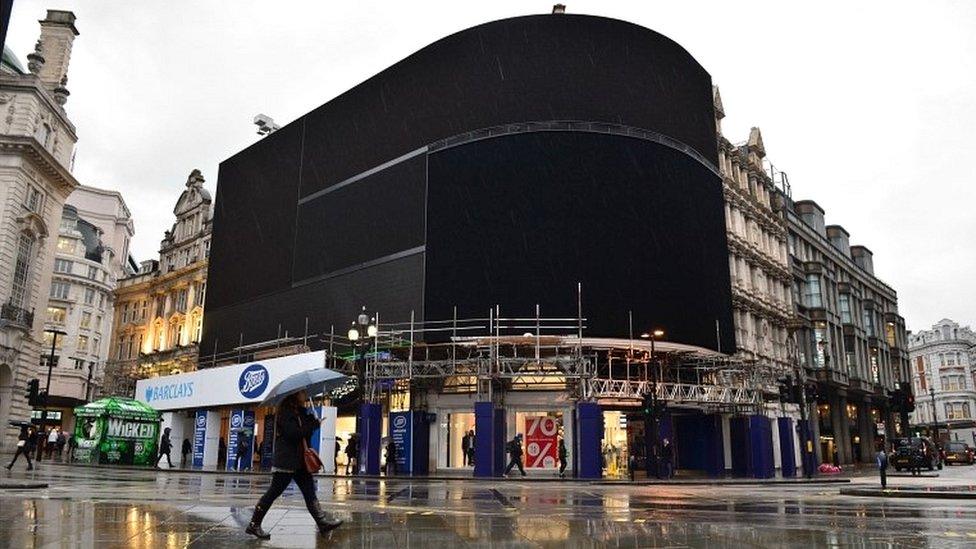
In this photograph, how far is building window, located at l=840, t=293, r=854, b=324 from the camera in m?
62.9

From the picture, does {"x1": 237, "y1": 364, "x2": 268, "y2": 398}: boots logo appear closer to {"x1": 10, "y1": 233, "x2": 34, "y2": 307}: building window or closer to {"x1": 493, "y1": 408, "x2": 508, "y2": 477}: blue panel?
{"x1": 493, "y1": 408, "x2": 508, "y2": 477}: blue panel

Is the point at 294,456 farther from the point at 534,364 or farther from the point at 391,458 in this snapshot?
the point at 534,364

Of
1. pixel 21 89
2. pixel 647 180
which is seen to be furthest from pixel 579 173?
pixel 21 89

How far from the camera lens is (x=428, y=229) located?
3803cm

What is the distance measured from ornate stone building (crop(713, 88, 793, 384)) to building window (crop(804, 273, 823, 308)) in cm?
448

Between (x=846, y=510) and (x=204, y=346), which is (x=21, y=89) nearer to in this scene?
(x=204, y=346)

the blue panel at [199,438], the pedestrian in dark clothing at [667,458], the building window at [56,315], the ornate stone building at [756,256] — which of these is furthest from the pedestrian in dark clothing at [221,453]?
the building window at [56,315]

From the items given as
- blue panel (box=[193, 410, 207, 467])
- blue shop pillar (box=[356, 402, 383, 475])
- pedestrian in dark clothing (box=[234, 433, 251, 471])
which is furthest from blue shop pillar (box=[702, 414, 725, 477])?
blue panel (box=[193, 410, 207, 467])

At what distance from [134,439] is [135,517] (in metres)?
30.7

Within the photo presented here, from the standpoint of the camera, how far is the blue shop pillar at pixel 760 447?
35125 millimetres

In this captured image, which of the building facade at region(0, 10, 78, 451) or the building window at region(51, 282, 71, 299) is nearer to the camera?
the building facade at region(0, 10, 78, 451)

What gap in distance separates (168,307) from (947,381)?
117 m

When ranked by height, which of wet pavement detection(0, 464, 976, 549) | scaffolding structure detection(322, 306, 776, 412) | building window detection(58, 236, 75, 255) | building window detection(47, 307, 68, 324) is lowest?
wet pavement detection(0, 464, 976, 549)

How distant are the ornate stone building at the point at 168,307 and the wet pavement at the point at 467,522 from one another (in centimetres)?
4565
